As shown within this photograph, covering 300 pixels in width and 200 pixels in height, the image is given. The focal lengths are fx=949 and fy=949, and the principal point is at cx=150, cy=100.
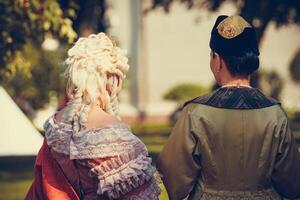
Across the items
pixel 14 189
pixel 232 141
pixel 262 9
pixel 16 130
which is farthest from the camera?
pixel 262 9

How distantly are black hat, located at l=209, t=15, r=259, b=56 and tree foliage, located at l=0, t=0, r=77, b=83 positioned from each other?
876 cm

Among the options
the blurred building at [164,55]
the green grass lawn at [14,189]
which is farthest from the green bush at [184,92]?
the green grass lawn at [14,189]

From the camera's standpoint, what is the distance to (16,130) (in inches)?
642

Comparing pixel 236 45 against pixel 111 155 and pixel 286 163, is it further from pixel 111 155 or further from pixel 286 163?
pixel 111 155

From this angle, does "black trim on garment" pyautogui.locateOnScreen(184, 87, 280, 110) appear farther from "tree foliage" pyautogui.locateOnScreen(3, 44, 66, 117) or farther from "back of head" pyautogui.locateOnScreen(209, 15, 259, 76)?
"tree foliage" pyautogui.locateOnScreen(3, 44, 66, 117)

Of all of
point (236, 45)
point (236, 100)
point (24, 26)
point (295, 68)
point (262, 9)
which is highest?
point (236, 45)

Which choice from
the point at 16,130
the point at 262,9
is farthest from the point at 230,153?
the point at 262,9

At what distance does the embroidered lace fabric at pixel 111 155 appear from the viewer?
515cm

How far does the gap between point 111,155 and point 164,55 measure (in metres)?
39.0

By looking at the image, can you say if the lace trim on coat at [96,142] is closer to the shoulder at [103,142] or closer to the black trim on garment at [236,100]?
the shoulder at [103,142]

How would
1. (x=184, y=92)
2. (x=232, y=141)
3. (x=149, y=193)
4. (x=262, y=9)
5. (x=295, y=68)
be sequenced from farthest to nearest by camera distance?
(x=295, y=68), (x=184, y=92), (x=262, y=9), (x=232, y=141), (x=149, y=193)

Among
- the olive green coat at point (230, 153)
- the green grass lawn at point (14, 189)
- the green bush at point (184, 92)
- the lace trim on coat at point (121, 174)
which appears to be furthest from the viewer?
the green bush at point (184, 92)

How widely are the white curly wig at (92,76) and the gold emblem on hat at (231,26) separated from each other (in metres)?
0.63

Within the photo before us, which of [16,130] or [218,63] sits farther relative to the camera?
[16,130]
